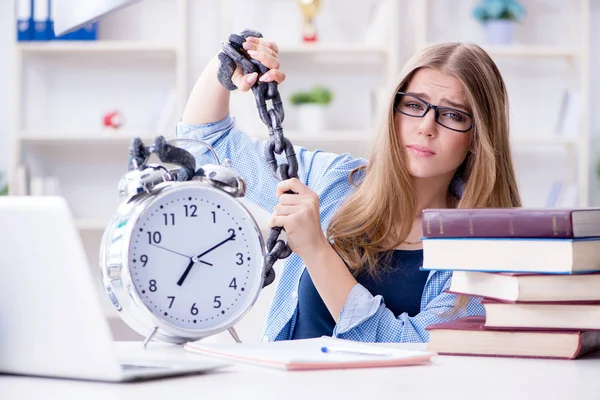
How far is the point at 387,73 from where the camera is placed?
12.6ft

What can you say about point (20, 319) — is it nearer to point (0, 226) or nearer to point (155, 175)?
point (0, 226)

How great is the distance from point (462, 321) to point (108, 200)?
10.2 ft

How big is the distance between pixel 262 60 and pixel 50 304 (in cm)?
60

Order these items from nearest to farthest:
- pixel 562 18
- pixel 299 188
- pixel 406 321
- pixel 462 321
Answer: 1. pixel 462 321
2. pixel 299 188
3. pixel 406 321
4. pixel 562 18

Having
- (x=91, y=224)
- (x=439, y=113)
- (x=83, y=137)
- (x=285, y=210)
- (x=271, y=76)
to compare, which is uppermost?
(x=271, y=76)

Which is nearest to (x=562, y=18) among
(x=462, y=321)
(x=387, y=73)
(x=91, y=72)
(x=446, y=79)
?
(x=387, y=73)

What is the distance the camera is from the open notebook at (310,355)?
3.00 feet

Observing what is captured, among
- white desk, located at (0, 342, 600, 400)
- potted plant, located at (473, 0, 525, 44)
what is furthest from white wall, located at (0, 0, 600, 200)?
white desk, located at (0, 342, 600, 400)

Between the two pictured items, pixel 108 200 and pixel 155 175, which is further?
pixel 108 200

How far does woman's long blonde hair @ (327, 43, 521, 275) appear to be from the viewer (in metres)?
1.76

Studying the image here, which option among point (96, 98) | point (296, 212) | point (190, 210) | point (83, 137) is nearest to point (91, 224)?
point (83, 137)

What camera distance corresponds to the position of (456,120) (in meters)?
1.78

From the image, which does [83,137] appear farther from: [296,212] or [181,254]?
[181,254]

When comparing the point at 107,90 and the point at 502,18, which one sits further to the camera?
the point at 107,90
